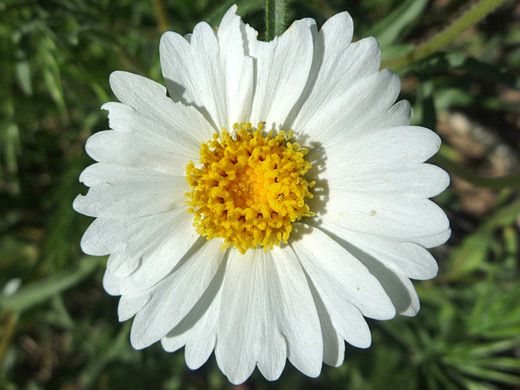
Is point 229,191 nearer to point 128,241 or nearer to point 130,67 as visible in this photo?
point 128,241

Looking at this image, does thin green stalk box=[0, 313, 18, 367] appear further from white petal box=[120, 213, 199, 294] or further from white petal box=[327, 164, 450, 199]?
white petal box=[327, 164, 450, 199]

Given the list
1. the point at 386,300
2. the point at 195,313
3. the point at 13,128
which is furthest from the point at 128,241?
the point at 13,128

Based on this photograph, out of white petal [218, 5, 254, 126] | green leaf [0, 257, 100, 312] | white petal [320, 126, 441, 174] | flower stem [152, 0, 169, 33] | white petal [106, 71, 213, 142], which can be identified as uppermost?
flower stem [152, 0, 169, 33]

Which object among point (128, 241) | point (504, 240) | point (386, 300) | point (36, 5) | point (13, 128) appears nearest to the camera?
point (386, 300)

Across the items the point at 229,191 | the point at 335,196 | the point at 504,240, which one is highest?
the point at 504,240

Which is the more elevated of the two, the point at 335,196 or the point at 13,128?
the point at 335,196

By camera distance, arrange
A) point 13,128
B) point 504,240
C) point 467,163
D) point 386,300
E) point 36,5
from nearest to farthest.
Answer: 1. point 386,300
2. point 36,5
3. point 13,128
4. point 504,240
5. point 467,163

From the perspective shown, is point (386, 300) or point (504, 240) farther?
point (504, 240)

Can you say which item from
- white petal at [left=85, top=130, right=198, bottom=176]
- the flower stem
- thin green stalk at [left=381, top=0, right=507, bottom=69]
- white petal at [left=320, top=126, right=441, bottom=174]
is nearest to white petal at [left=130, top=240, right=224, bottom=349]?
white petal at [left=85, top=130, right=198, bottom=176]
